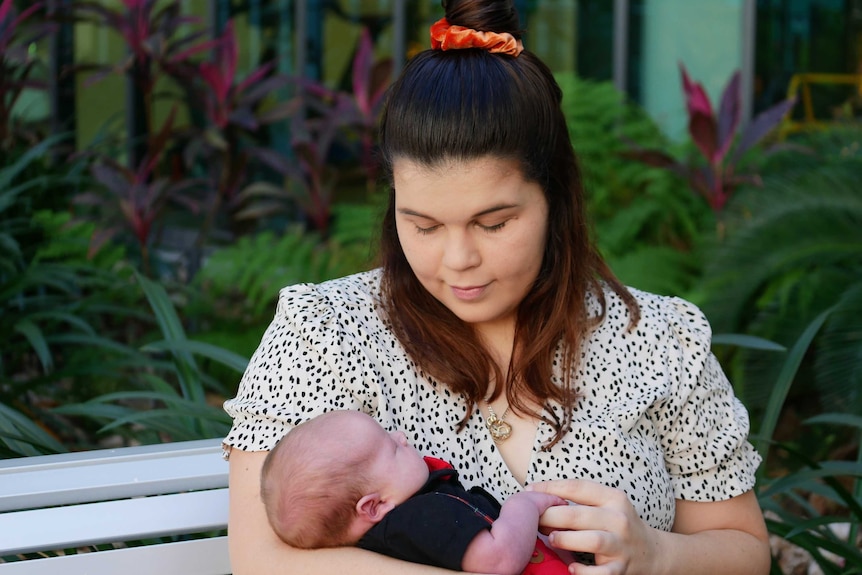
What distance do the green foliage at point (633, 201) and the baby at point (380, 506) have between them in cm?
328

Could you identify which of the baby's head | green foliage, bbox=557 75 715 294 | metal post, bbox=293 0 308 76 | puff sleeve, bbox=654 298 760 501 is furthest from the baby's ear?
metal post, bbox=293 0 308 76

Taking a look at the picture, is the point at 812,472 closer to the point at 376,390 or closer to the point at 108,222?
the point at 376,390

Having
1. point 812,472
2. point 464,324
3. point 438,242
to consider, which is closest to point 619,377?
point 464,324

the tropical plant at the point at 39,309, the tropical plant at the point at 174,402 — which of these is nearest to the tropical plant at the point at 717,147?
the tropical plant at the point at 39,309

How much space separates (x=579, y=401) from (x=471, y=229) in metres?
0.44

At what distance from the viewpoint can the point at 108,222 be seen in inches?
197

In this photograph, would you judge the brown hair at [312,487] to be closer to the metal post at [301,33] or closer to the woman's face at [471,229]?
the woman's face at [471,229]

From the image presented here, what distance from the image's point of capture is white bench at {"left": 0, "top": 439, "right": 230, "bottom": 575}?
1.93 metres

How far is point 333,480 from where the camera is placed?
178cm

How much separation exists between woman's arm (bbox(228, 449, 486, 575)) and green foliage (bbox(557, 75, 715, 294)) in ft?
10.8

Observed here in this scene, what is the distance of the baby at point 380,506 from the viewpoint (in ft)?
5.77

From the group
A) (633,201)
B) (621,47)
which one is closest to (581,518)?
(633,201)

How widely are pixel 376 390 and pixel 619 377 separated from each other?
527 mm

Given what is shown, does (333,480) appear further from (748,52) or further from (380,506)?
(748,52)
